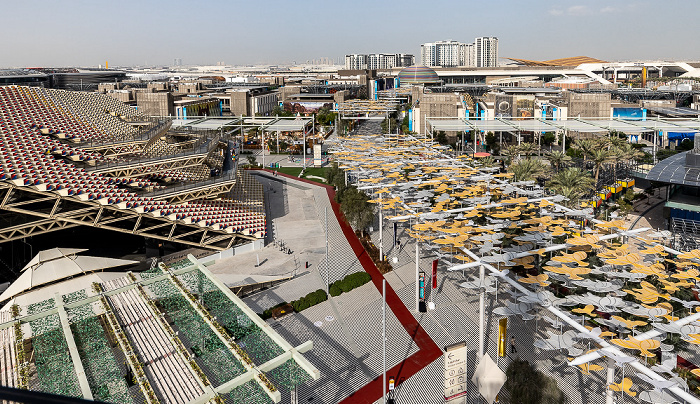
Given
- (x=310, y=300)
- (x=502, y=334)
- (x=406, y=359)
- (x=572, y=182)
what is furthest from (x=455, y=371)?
(x=572, y=182)

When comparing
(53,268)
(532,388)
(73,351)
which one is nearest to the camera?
(532,388)

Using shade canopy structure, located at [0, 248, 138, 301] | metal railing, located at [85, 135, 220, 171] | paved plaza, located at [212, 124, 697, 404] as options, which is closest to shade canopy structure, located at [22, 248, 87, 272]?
shade canopy structure, located at [0, 248, 138, 301]

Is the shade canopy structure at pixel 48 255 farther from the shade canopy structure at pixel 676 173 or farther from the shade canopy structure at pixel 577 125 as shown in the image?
the shade canopy structure at pixel 577 125

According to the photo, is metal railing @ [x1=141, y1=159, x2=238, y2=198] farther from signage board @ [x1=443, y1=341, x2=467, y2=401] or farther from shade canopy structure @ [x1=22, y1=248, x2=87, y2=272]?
signage board @ [x1=443, y1=341, x2=467, y2=401]

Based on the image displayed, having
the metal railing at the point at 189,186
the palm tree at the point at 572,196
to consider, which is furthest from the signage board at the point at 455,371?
the metal railing at the point at 189,186

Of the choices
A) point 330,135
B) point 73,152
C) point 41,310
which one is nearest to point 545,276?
point 41,310

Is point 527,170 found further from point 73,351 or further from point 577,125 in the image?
point 73,351
